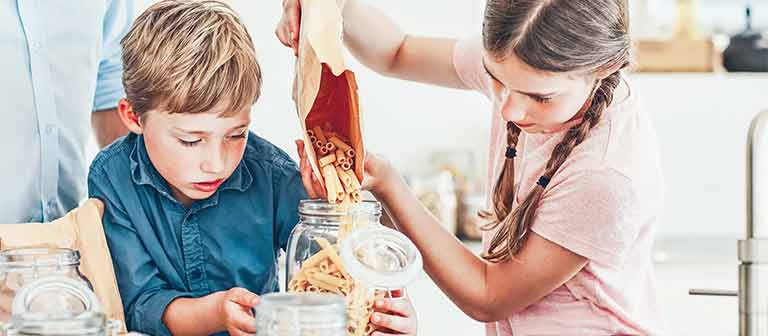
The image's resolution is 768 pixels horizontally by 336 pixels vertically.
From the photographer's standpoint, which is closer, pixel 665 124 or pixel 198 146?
pixel 198 146

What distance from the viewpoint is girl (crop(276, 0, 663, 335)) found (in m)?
1.33

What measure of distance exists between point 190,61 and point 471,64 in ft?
1.56

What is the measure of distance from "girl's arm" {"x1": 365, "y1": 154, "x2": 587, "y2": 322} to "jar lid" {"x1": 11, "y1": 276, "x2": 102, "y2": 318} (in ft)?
1.48

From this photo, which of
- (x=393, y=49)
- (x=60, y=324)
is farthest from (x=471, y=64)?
(x=60, y=324)

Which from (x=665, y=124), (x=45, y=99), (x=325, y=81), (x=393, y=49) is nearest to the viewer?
(x=325, y=81)

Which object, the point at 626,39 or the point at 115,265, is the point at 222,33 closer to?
the point at 115,265

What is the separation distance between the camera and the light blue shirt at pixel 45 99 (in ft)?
5.02

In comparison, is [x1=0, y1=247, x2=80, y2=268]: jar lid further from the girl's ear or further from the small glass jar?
the girl's ear

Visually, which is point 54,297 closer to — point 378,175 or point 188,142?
point 188,142

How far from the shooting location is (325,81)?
129 centimetres

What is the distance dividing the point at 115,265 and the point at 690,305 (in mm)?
2083

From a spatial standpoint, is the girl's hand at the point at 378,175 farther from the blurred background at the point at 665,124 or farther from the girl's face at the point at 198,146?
the blurred background at the point at 665,124

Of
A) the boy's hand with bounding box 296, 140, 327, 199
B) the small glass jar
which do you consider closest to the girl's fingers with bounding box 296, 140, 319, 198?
the boy's hand with bounding box 296, 140, 327, 199

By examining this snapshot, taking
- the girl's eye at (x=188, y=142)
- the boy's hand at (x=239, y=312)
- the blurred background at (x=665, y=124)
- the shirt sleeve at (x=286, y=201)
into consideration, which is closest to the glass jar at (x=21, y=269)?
the boy's hand at (x=239, y=312)
